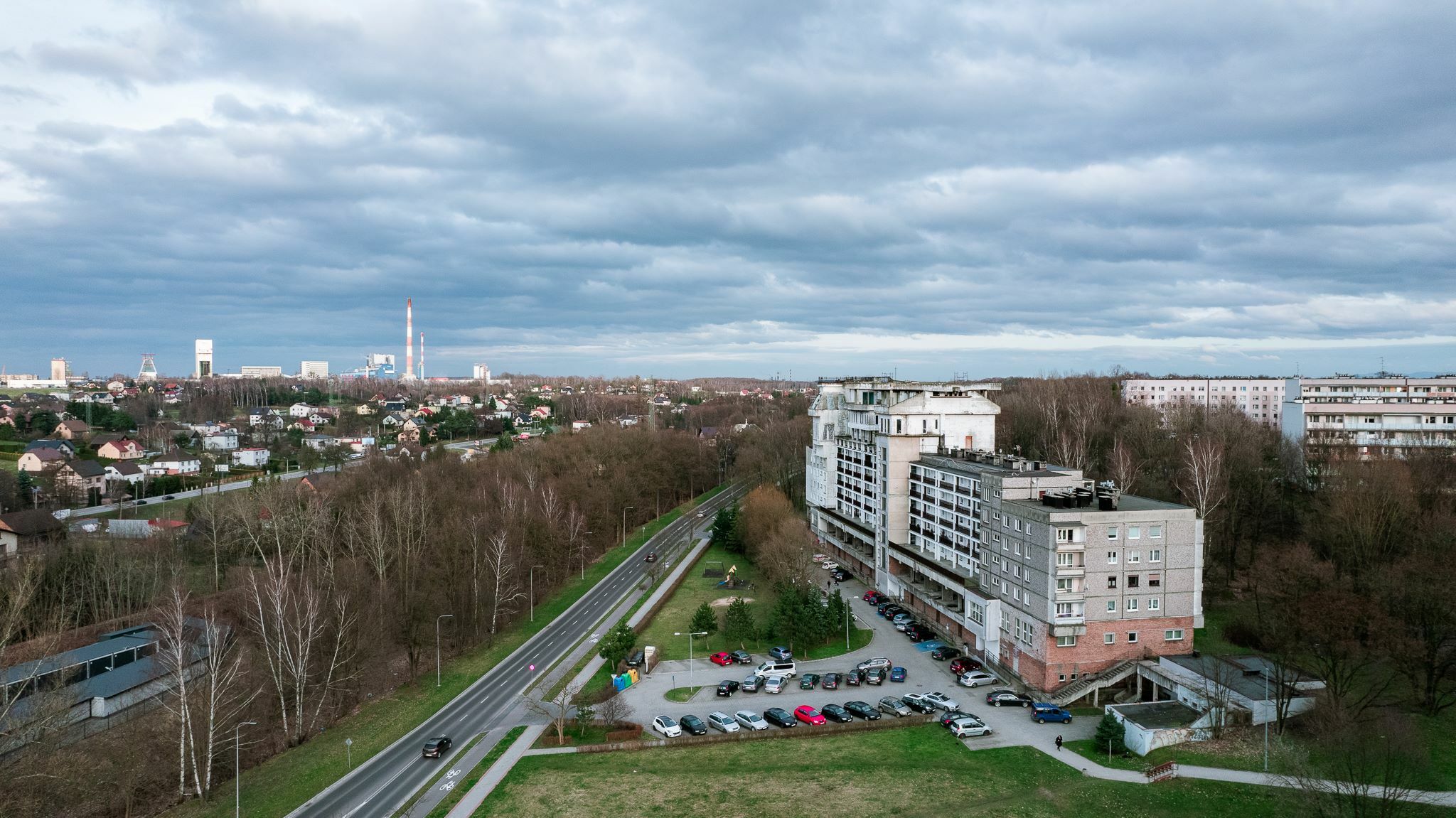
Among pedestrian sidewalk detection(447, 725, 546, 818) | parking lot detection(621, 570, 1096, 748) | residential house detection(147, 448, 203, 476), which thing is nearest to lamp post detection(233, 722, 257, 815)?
pedestrian sidewalk detection(447, 725, 546, 818)

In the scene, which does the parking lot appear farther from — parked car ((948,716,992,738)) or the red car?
the red car

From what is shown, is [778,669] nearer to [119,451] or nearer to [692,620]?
[692,620]

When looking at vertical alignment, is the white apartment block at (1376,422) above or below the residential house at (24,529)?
above

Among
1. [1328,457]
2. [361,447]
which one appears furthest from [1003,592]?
[361,447]

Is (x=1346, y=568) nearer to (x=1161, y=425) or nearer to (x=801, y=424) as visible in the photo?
(x=1161, y=425)

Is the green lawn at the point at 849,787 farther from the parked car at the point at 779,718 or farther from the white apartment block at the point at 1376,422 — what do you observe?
the white apartment block at the point at 1376,422

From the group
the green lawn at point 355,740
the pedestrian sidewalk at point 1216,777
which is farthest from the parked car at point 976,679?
the green lawn at point 355,740

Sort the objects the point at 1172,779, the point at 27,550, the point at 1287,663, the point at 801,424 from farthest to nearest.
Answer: the point at 801,424 → the point at 27,550 → the point at 1287,663 → the point at 1172,779
